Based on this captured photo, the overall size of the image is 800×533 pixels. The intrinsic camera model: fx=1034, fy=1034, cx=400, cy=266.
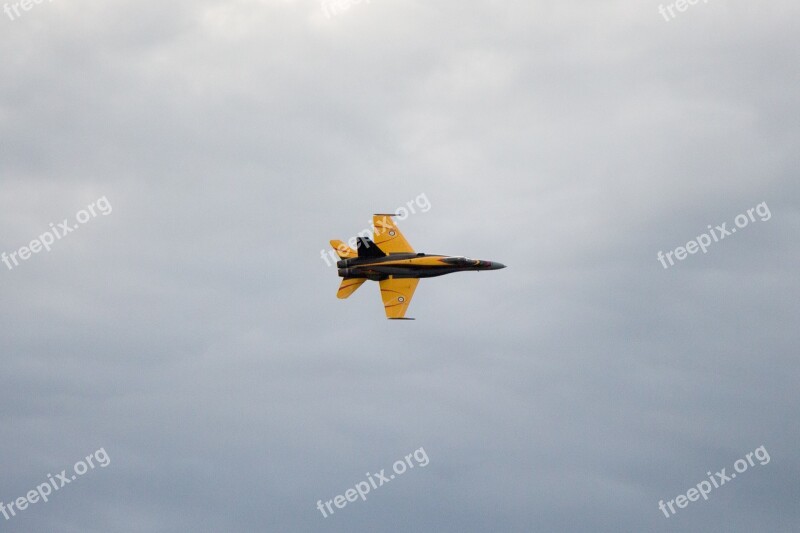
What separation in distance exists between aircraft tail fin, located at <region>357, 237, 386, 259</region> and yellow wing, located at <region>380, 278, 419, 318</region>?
3278mm

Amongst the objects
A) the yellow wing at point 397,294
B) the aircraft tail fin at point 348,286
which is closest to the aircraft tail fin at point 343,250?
→ the aircraft tail fin at point 348,286

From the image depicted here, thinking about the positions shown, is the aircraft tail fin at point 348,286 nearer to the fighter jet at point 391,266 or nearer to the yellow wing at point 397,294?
the fighter jet at point 391,266

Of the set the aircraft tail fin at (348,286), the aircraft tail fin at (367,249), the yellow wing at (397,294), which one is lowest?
the yellow wing at (397,294)

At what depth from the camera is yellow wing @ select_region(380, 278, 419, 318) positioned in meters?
119

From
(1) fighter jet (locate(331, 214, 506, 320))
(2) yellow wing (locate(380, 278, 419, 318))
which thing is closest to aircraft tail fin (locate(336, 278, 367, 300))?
(1) fighter jet (locate(331, 214, 506, 320))

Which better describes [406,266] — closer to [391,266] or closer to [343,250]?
[391,266]

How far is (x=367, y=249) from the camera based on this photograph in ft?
395

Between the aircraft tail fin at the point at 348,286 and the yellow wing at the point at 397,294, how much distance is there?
8.81ft

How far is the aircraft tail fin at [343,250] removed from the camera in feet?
398

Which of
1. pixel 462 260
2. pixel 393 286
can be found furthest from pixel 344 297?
pixel 462 260

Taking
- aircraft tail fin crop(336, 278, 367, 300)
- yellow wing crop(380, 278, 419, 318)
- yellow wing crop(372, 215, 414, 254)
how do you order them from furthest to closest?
yellow wing crop(372, 215, 414, 254) → aircraft tail fin crop(336, 278, 367, 300) → yellow wing crop(380, 278, 419, 318)

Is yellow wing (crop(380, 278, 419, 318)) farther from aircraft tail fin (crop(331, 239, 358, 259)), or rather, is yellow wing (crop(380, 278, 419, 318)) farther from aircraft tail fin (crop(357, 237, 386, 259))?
aircraft tail fin (crop(331, 239, 358, 259))

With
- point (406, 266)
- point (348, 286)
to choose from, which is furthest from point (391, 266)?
point (348, 286)

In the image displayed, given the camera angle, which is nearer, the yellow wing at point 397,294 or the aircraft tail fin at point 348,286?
the yellow wing at point 397,294
